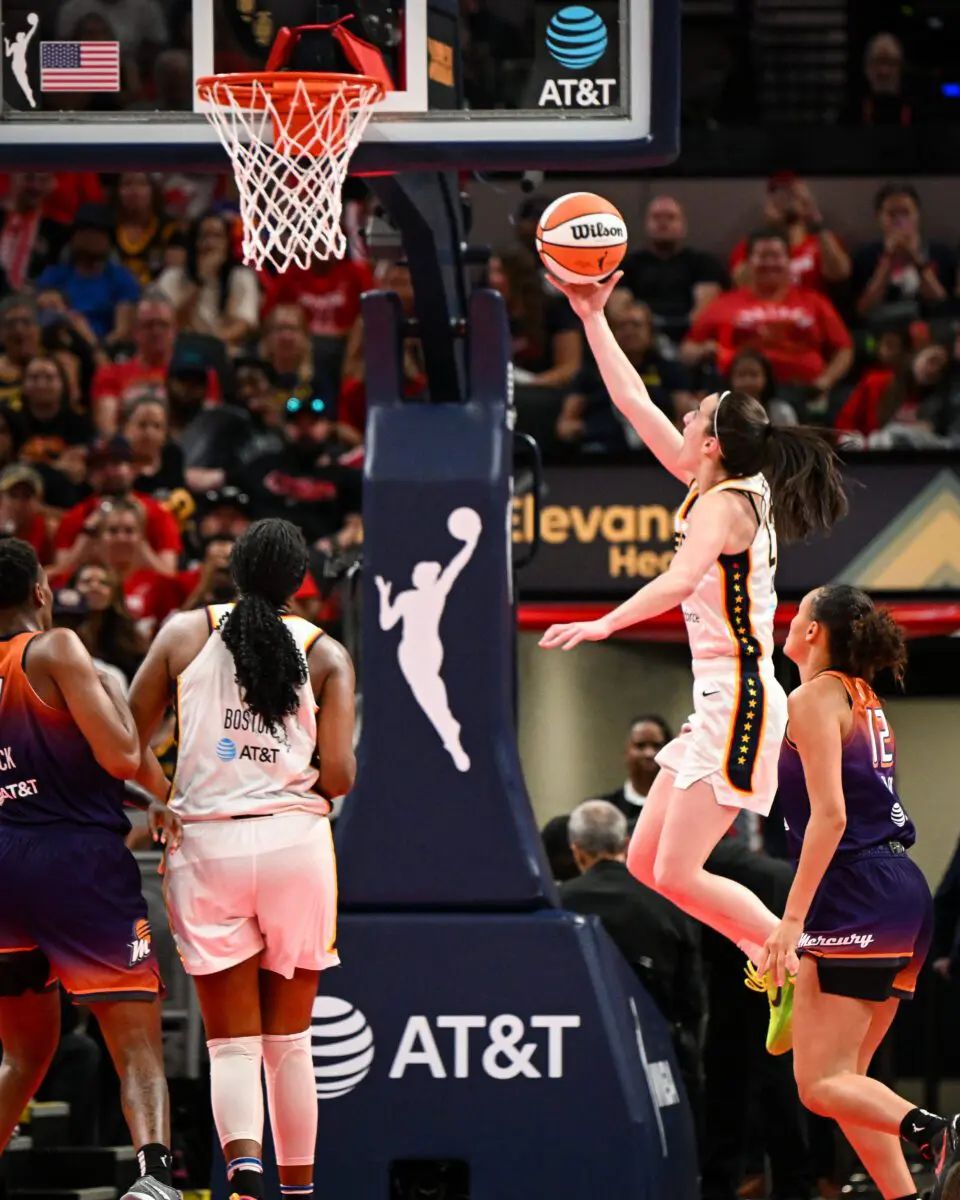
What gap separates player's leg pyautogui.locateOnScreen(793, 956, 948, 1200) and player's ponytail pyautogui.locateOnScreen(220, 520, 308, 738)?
5.46 feet

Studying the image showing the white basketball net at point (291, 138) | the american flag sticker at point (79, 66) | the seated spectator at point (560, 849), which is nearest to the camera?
the white basketball net at point (291, 138)

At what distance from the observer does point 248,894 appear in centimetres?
657

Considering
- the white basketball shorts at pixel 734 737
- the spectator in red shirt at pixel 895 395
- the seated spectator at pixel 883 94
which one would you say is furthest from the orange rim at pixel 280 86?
the seated spectator at pixel 883 94

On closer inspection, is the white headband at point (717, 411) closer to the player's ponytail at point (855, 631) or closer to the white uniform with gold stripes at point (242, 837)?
the player's ponytail at point (855, 631)

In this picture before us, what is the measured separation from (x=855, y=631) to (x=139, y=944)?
222cm

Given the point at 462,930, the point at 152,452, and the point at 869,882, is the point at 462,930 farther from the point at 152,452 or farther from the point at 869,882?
the point at 152,452

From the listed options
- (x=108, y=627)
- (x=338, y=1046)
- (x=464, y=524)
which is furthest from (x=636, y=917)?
(x=108, y=627)

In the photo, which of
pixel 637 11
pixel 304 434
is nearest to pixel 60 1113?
pixel 637 11

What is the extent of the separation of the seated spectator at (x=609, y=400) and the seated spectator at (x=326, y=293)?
1.81m

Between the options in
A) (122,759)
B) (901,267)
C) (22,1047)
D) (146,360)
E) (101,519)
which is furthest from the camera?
(901,267)

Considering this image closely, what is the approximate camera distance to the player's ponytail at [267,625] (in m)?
6.59

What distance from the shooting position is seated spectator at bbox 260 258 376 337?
1460 centimetres

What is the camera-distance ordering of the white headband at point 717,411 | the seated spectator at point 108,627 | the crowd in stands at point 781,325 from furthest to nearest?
the crowd in stands at point 781,325, the seated spectator at point 108,627, the white headband at point 717,411

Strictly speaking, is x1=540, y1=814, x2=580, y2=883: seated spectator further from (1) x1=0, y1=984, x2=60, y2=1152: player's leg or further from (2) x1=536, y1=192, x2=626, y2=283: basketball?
(1) x1=0, y1=984, x2=60, y2=1152: player's leg
